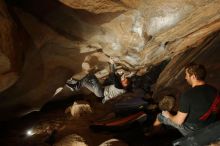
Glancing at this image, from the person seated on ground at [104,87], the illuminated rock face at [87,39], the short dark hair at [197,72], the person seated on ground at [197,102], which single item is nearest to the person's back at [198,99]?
the person seated on ground at [197,102]

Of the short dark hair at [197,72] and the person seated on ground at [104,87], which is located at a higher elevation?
the short dark hair at [197,72]

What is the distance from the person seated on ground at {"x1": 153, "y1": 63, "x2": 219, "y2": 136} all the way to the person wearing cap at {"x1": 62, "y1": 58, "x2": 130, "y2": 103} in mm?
3512

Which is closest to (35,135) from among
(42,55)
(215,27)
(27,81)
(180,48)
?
(27,81)

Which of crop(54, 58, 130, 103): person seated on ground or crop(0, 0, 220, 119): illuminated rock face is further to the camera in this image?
crop(54, 58, 130, 103): person seated on ground

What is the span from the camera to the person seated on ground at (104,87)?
758 centimetres

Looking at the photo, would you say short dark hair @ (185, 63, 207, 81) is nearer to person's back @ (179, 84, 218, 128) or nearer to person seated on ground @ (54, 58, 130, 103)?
person's back @ (179, 84, 218, 128)

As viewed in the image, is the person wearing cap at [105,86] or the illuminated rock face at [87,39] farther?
the person wearing cap at [105,86]

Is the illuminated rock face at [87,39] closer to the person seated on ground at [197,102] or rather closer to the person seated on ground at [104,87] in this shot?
the person seated on ground at [104,87]

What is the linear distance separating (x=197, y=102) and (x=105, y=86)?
181 inches

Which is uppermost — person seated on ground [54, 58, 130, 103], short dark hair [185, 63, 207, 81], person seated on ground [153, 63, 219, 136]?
short dark hair [185, 63, 207, 81]

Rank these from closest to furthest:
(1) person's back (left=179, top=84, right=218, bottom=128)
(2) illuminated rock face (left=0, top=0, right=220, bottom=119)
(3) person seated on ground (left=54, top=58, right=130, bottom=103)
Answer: (1) person's back (left=179, top=84, right=218, bottom=128) → (2) illuminated rock face (left=0, top=0, right=220, bottom=119) → (3) person seated on ground (left=54, top=58, right=130, bottom=103)

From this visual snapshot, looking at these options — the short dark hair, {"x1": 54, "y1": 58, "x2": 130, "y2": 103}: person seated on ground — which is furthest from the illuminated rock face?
the short dark hair

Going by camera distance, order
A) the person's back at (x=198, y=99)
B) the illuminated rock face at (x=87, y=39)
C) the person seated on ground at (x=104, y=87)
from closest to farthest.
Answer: the person's back at (x=198, y=99) → the illuminated rock face at (x=87, y=39) → the person seated on ground at (x=104, y=87)

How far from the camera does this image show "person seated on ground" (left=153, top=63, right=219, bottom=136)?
379 cm
